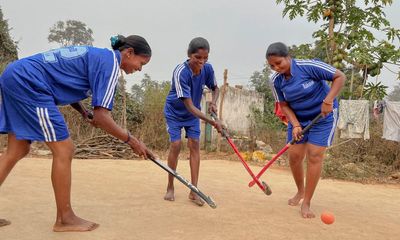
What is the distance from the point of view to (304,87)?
3.47m

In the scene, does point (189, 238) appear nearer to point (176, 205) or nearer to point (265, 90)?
point (176, 205)

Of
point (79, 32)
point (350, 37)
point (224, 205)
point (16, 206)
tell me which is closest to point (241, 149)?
point (350, 37)

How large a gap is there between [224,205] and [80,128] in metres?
6.89

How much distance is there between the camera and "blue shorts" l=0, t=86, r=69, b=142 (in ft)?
8.06

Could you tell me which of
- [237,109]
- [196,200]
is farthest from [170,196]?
[237,109]

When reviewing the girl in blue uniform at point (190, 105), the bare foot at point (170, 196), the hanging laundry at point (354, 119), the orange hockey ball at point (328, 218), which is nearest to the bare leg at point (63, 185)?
the bare foot at point (170, 196)

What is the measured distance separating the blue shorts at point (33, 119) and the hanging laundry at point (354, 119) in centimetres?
637

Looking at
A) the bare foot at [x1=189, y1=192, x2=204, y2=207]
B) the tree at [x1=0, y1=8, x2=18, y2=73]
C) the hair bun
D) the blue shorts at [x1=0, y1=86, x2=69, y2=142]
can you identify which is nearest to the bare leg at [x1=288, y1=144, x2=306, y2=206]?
the bare foot at [x1=189, y1=192, x2=204, y2=207]

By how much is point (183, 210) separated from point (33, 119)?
5.12 ft

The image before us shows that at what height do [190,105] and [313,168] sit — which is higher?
[190,105]

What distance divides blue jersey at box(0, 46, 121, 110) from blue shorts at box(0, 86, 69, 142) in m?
0.03

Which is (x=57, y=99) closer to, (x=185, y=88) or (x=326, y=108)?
(x=185, y=88)

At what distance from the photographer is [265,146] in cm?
1066

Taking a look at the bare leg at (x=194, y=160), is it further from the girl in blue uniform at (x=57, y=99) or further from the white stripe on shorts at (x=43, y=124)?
the white stripe on shorts at (x=43, y=124)
